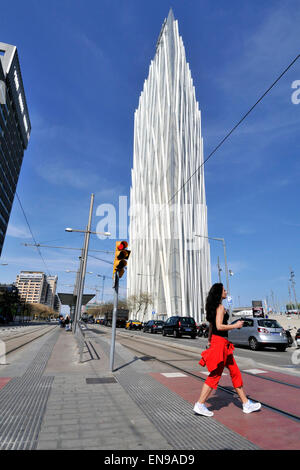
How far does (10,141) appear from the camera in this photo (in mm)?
84625

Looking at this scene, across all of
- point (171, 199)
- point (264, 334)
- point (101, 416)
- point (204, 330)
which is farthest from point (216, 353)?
point (171, 199)

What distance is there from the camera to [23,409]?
401 centimetres

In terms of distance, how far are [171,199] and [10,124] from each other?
201ft

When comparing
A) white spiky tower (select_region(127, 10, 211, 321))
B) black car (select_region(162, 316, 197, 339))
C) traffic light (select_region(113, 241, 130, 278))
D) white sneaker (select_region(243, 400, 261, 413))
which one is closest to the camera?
white sneaker (select_region(243, 400, 261, 413))

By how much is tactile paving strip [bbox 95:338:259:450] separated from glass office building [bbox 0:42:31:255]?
8391 centimetres

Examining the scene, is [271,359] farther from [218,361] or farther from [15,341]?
[15,341]

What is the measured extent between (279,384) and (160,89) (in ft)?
251

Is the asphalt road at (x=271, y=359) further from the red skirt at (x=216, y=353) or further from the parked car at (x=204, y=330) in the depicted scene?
the parked car at (x=204, y=330)

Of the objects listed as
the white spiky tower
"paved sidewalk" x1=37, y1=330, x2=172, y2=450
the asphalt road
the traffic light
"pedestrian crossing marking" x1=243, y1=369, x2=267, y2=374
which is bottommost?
"paved sidewalk" x1=37, y1=330, x2=172, y2=450

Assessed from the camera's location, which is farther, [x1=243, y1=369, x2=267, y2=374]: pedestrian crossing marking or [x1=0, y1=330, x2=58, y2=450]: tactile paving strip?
[x1=243, y1=369, x2=267, y2=374]: pedestrian crossing marking

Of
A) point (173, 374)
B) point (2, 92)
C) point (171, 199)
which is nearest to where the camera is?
point (173, 374)

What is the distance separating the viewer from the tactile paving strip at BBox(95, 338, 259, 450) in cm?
291

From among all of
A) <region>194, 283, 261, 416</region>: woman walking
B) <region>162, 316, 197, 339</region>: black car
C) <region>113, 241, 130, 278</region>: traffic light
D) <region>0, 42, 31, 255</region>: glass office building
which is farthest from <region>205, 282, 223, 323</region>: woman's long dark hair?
<region>0, 42, 31, 255</region>: glass office building

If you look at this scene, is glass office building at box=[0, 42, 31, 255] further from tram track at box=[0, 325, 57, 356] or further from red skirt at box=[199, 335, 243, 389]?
red skirt at box=[199, 335, 243, 389]
